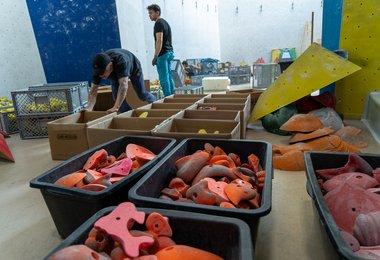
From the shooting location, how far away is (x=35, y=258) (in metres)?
0.93

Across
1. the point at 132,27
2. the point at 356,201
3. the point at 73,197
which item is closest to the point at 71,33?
the point at 132,27

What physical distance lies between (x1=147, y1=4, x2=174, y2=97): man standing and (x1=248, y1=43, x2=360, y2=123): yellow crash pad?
152 centimetres

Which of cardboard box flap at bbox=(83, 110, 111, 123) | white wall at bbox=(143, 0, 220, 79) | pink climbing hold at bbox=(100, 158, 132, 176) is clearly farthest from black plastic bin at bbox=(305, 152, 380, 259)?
white wall at bbox=(143, 0, 220, 79)

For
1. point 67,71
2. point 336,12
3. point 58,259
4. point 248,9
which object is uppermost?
point 248,9

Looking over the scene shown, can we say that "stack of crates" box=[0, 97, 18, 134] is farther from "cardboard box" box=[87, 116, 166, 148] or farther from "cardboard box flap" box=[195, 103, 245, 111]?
"cardboard box flap" box=[195, 103, 245, 111]

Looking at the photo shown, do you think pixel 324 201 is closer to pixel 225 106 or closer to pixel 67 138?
pixel 225 106

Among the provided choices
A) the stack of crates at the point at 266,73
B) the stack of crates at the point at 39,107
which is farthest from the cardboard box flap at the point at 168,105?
the stack of crates at the point at 266,73

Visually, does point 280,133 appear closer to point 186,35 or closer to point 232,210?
point 232,210

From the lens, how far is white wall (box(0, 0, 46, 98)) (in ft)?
10.8

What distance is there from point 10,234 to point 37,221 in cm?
10

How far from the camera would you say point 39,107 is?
2471 mm

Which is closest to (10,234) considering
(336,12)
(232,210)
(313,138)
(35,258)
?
(35,258)

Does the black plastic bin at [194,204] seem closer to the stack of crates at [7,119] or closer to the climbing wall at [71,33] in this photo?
the stack of crates at [7,119]

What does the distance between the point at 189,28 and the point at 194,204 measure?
7.29 metres
